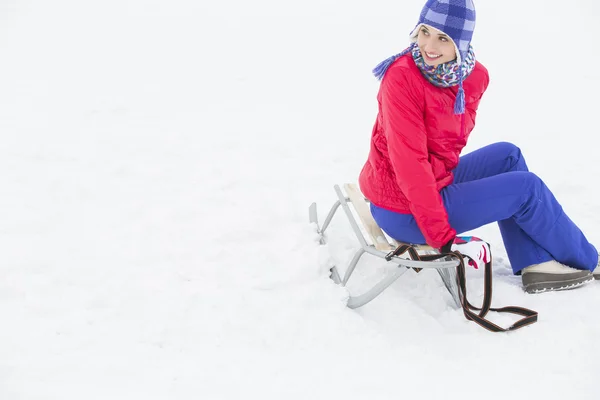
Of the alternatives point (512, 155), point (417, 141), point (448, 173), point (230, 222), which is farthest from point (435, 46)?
point (230, 222)

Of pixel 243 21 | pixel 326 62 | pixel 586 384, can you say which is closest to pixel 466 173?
pixel 586 384

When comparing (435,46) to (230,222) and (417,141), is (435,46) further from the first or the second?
(230,222)

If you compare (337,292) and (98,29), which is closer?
(337,292)

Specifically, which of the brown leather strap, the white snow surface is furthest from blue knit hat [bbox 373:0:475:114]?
the white snow surface

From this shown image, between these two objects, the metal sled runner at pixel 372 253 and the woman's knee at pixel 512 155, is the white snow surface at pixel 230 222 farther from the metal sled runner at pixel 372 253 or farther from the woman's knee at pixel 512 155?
the woman's knee at pixel 512 155

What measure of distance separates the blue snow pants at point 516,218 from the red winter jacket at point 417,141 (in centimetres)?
10

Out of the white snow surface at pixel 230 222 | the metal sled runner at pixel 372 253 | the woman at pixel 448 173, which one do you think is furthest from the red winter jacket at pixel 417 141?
the white snow surface at pixel 230 222

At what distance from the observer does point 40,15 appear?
705 cm

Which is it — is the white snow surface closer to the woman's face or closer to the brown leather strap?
the brown leather strap

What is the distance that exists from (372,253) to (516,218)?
29.7 inches

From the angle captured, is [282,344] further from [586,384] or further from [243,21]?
[243,21]

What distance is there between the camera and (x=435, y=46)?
2.61 metres

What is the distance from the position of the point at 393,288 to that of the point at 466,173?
753 millimetres

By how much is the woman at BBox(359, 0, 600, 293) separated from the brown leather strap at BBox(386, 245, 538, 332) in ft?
0.31
